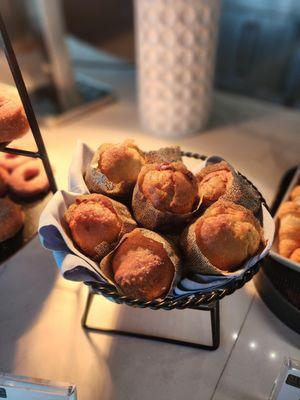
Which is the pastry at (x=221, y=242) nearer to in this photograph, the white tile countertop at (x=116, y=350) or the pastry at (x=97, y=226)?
the pastry at (x=97, y=226)

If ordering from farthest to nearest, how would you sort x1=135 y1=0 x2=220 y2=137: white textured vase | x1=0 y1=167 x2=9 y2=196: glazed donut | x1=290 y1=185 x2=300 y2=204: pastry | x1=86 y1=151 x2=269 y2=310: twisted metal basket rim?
x1=135 y1=0 x2=220 y2=137: white textured vase → x1=0 y1=167 x2=9 y2=196: glazed donut → x1=290 y1=185 x2=300 y2=204: pastry → x1=86 y1=151 x2=269 y2=310: twisted metal basket rim

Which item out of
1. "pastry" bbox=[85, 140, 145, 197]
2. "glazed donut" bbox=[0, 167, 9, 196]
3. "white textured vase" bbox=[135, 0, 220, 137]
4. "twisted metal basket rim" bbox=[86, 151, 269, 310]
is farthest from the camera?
"white textured vase" bbox=[135, 0, 220, 137]

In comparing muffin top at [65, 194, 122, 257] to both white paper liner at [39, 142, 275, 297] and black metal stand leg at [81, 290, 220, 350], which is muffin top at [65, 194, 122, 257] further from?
black metal stand leg at [81, 290, 220, 350]

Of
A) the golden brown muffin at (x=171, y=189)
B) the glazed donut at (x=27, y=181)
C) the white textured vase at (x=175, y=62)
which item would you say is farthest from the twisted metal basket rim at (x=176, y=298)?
the white textured vase at (x=175, y=62)

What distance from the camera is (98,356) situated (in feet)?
2.04

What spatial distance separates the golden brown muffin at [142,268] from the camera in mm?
479

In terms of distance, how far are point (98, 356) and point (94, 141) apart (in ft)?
2.22

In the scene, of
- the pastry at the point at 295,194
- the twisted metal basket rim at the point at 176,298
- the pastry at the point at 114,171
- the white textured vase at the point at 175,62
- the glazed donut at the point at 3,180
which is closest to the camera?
the twisted metal basket rim at the point at 176,298

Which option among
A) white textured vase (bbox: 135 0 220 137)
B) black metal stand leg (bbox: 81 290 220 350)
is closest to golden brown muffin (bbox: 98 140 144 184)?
black metal stand leg (bbox: 81 290 220 350)

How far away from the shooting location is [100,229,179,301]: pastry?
1.57 feet

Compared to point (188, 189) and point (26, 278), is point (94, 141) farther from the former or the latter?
point (188, 189)

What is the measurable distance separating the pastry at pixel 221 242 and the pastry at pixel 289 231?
0.52 ft

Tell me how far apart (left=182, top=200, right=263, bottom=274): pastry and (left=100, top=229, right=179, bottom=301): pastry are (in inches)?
1.3

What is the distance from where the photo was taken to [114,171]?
1.90 ft
